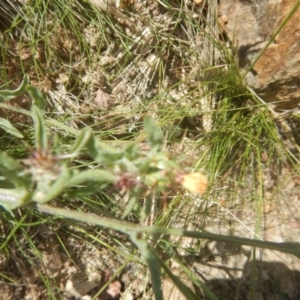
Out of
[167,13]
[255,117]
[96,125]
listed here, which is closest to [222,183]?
[255,117]

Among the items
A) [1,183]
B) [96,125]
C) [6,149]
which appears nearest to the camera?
[1,183]

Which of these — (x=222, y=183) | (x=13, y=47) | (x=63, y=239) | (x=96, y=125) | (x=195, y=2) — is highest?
(x=195, y=2)

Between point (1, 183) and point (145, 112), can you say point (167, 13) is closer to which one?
point (145, 112)

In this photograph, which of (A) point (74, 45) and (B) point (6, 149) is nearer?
(B) point (6, 149)

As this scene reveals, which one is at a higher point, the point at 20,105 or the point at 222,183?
the point at 20,105

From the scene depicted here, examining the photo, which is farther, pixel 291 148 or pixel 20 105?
pixel 291 148

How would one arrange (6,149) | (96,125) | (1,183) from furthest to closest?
(96,125) → (6,149) → (1,183)

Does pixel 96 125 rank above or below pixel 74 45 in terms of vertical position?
below

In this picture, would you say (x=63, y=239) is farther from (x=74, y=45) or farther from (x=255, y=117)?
(x=255, y=117)

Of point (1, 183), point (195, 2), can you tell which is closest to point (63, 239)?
point (1, 183)
